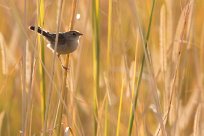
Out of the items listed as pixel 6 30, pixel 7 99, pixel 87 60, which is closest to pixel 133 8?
pixel 7 99

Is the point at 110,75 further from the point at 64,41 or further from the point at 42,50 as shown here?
the point at 64,41

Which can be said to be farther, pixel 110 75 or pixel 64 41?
pixel 64 41

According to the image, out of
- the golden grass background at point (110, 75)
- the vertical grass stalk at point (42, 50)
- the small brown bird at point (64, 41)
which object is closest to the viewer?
the golden grass background at point (110, 75)

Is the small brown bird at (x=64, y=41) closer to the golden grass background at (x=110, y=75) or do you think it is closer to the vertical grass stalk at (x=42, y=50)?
the golden grass background at (x=110, y=75)

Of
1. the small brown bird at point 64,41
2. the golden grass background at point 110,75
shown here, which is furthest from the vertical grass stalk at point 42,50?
the small brown bird at point 64,41

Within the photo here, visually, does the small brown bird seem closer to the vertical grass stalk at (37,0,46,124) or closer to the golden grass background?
the golden grass background

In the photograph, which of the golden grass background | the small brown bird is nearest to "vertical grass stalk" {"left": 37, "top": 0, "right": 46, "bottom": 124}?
the golden grass background

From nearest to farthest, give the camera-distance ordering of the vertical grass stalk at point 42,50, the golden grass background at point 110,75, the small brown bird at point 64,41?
the golden grass background at point 110,75 → the vertical grass stalk at point 42,50 → the small brown bird at point 64,41

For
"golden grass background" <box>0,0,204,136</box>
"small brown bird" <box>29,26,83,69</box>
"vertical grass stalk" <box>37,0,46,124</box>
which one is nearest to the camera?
"golden grass background" <box>0,0,204,136</box>

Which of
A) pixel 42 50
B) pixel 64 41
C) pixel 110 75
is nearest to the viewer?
pixel 42 50

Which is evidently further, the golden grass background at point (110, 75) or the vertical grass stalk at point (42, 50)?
the vertical grass stalk at point (42, 50)

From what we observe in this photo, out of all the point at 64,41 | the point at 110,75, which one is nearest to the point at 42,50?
the point at 110,75

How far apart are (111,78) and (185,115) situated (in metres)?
0.57

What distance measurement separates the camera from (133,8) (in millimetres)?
1578
